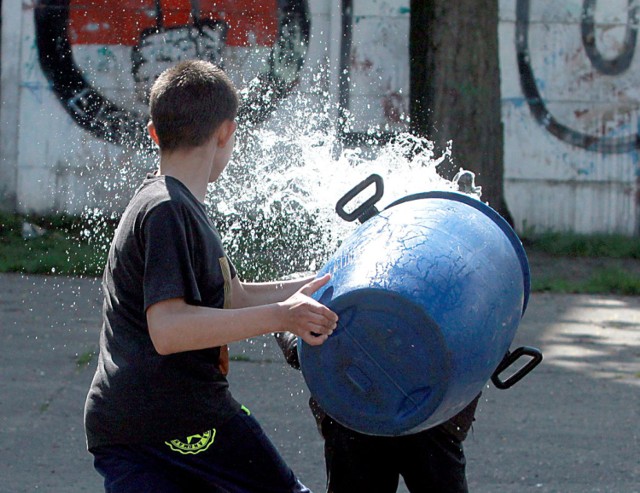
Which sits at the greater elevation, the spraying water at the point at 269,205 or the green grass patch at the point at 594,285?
the spraying water at the point at 269,205

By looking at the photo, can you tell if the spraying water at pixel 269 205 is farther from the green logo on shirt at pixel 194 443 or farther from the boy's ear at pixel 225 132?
the green logo on shirt at pixel 194 443

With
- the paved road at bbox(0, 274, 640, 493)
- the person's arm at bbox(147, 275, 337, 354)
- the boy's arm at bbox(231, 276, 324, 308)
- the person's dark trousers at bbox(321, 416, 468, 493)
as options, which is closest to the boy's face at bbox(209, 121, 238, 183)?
the boy's arm at bbox(231, 276, 324, 308)

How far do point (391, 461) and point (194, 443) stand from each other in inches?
24.5

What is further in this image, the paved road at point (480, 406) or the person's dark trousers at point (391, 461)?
the paved road at point (480, 406)

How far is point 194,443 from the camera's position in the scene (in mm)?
2324

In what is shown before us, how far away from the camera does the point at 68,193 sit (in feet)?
33.5

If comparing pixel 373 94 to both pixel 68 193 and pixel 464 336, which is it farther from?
pixel 464 336

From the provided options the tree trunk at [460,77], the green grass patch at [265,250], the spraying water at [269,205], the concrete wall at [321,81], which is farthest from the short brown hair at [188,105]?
the concrete wall at [321,81]

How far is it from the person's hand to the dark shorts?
0.93ft

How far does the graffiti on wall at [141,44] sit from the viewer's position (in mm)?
10047

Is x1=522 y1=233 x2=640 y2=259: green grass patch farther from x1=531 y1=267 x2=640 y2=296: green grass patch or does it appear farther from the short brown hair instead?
the short brown hair

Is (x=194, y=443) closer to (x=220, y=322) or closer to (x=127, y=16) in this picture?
(x=220, y=322)

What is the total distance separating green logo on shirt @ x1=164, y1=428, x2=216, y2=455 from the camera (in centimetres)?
231

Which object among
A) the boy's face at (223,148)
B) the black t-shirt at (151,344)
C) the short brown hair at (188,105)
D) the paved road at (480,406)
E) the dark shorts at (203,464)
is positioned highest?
the short brown hair at (188,105)
